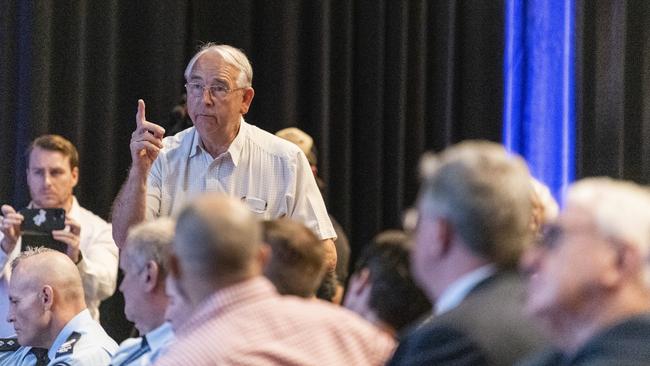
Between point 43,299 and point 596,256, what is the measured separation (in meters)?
2.26

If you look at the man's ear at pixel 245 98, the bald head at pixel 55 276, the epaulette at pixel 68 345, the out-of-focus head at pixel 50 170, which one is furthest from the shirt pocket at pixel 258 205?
the out-of-focus head at pixel 50 170


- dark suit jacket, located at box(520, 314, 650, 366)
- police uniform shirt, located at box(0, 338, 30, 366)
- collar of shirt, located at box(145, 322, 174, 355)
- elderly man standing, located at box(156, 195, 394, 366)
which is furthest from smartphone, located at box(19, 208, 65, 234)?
dark suit jacket, located at box(520, 314, 650, 366)

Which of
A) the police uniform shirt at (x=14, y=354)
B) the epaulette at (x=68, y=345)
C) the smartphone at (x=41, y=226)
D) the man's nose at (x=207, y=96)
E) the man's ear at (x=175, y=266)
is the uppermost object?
the man's nose at (x=207, y=96)

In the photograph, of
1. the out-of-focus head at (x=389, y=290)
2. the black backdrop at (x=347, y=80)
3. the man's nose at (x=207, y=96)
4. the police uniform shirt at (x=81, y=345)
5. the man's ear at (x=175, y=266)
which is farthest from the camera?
the black backdrop at (x=347, y=80)

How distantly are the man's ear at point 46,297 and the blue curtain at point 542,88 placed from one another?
2814mm

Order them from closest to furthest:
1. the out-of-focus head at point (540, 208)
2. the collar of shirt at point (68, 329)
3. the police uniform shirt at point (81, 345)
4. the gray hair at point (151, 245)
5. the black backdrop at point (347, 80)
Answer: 1. the gray hair at point (151, 245)
2. the out-of-focus head at point (540, 208)
3. the police uniform shirt at point (81, 345)
4. the collar of shirt at point (68, 329)
5. the black backdrop at point (347, 80)

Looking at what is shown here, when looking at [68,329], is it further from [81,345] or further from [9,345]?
[9,345]

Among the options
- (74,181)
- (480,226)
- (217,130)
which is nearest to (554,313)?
(480,226)

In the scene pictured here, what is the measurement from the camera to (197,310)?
2.25m

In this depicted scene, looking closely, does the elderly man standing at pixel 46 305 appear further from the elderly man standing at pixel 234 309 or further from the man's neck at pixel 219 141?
the elderly man standing at pixel 234 309

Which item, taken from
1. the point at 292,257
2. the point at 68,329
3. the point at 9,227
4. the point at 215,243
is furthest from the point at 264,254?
the point at 9,227

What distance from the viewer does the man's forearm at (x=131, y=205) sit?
3.88 m

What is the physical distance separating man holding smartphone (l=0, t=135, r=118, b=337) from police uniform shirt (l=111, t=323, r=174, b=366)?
1802 millimetres

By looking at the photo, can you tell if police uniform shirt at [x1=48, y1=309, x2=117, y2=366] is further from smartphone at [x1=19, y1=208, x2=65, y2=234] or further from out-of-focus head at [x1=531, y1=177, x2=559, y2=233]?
out-of-focus head at [x1=531, y1=177, x2=559, y2=233]
